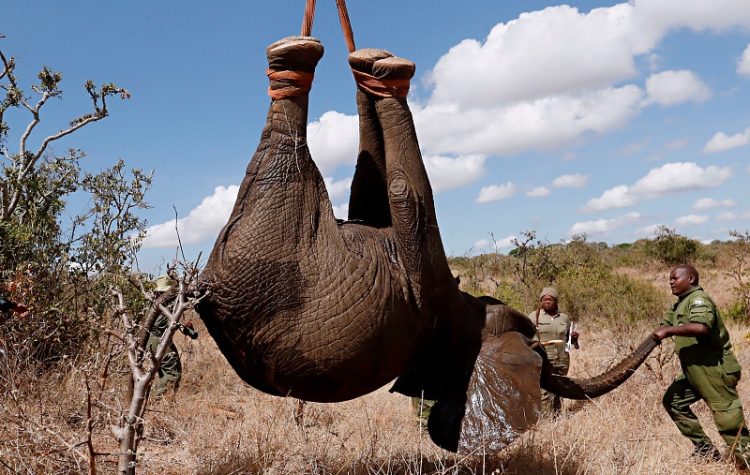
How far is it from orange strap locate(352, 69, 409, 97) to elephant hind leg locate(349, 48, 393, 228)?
0.23 meters

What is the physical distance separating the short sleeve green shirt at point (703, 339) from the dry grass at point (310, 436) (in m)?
0.78

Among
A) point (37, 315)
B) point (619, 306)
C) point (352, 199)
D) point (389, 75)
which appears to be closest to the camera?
point (389, 75)

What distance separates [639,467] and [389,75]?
3.42m

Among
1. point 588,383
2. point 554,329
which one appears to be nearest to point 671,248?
point 554,329

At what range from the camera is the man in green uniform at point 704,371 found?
6.00 m

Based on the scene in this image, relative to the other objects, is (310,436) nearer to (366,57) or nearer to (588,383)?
(588,383)

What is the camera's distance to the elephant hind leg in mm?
4188

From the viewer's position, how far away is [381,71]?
3.74 m

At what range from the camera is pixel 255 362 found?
3520mm

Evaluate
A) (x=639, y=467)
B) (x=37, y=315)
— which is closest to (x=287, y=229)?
(x=639, y=467)

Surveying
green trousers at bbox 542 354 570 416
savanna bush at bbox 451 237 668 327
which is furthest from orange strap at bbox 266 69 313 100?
savanna bush at bbox 451 237 668 327

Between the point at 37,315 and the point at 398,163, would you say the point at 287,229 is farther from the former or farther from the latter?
the point at 37,315

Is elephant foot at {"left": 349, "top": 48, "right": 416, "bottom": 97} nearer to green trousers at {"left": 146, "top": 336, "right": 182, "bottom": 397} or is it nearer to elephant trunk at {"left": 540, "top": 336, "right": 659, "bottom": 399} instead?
elephant trunk at {"left": 540, "top": 336, "right": 659, "bottom": 399}

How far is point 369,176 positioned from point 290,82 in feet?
3.06
